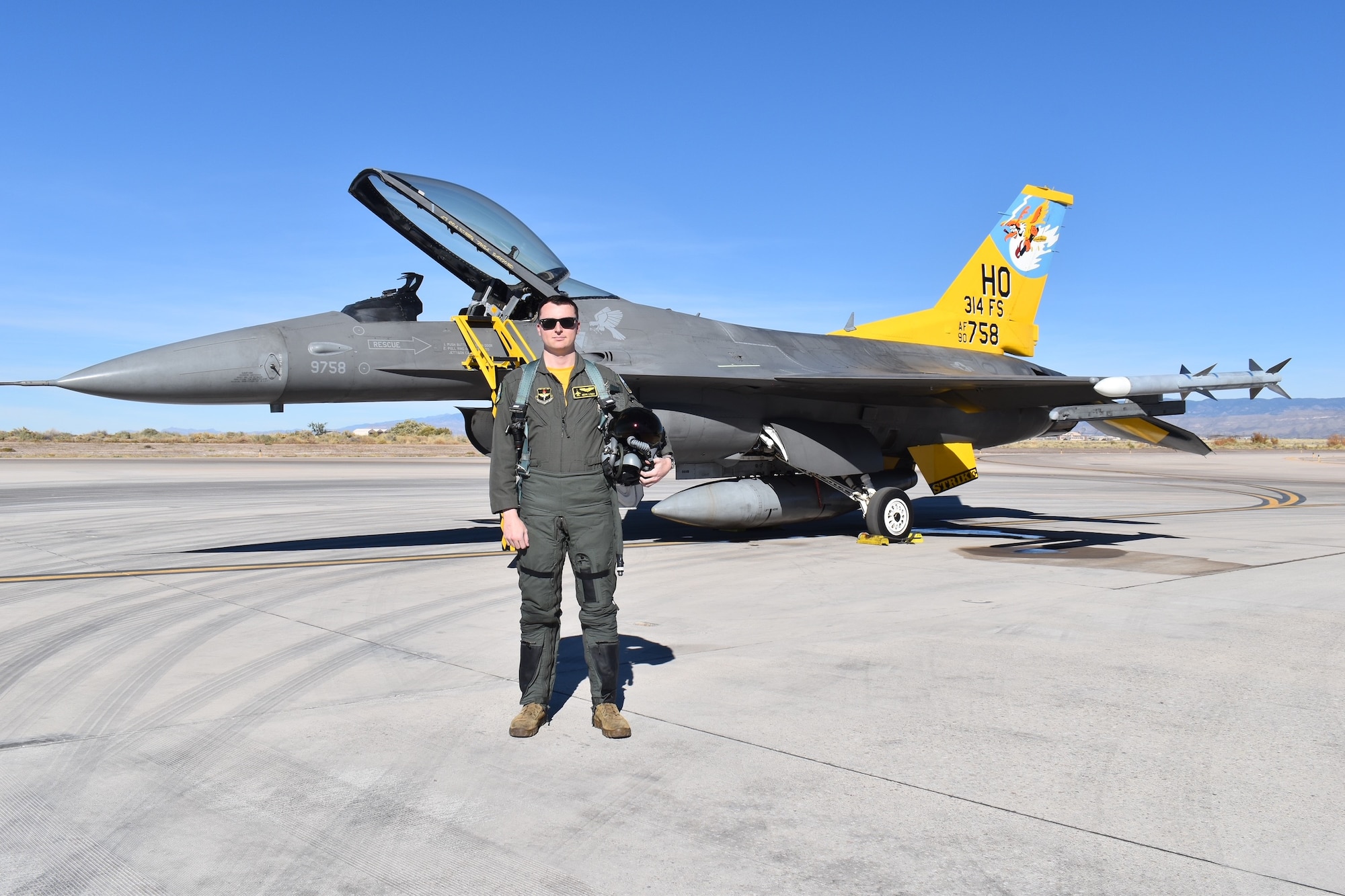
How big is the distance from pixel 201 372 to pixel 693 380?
17.4ft

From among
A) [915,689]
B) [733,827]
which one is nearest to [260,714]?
[733,827]

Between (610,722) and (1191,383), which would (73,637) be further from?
(1191,383)

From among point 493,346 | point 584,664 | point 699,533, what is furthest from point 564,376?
point 699,533

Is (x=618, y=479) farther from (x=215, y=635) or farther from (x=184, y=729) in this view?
(x=215, y=635)

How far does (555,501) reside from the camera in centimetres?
458

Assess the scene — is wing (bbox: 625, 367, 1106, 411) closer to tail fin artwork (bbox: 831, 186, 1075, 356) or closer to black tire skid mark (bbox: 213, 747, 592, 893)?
tail fin artwork (bbox: 831, 186, 1075, 356)

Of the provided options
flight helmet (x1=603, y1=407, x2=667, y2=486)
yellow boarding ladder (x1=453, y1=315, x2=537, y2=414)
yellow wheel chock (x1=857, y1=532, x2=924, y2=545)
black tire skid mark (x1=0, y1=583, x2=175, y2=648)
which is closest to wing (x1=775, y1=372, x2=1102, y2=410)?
yellow wheel chock (x1=857, y1=532, x2=924, y2=545)

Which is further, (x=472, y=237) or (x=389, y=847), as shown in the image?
(x=472, y=237)

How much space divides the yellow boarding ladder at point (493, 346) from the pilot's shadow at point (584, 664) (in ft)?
16.4

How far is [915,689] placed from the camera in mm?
5098

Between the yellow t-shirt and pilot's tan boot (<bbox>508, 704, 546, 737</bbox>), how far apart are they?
1479mm

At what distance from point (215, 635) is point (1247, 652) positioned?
6.70 m

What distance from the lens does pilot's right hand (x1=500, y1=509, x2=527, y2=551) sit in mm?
4480

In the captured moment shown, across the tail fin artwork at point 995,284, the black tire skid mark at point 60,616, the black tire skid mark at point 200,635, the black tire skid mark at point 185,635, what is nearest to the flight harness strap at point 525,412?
the black tire skid mark at point 185,635
